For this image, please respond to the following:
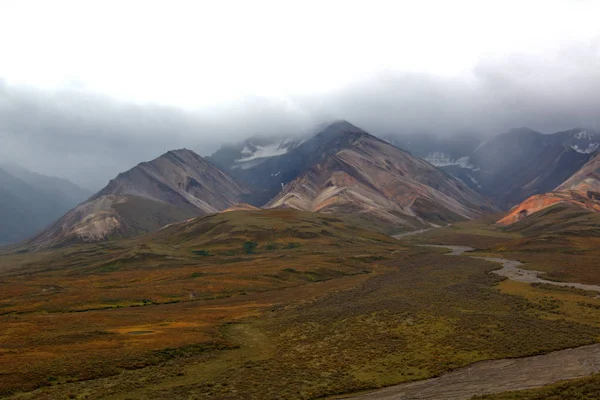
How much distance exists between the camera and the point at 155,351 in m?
63.3

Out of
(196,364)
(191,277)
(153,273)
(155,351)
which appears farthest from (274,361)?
(153,273)

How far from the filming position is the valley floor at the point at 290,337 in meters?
50.0

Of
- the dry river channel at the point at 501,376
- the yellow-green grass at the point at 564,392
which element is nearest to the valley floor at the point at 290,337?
the dry river channel at the point at 501,376

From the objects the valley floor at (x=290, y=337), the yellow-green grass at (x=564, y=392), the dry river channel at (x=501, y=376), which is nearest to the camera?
the yellow-green grass at (x=564, y=392)

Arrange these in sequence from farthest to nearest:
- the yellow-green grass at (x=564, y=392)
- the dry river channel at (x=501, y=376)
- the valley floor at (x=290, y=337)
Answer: the valley floor at (x=290, y=337), the dry river channel at (x=501, y=376), the yellow-green grass at (x=564, y=392)

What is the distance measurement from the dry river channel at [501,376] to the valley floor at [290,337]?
33 cm

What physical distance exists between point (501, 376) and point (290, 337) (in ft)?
106

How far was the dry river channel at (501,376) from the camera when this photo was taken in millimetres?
44500

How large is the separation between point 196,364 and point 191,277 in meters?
109

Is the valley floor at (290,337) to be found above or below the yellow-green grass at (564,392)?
below

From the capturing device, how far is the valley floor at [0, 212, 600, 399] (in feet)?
164

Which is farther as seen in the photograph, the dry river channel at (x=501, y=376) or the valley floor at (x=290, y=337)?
the valley floor at (x=290, y=337)

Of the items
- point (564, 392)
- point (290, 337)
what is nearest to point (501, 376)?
point (564, 392)

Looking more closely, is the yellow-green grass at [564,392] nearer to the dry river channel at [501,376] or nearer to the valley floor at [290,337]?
the valley floor at [290,337]
